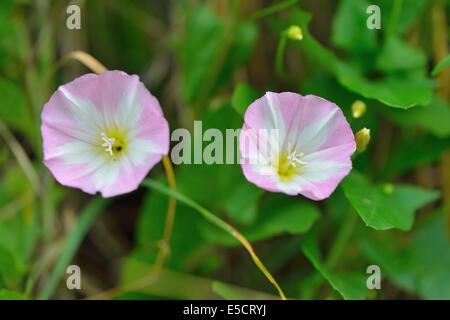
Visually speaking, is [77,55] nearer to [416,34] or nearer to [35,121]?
[35,121]

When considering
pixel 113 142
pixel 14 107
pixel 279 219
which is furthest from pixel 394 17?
pixel 14 107

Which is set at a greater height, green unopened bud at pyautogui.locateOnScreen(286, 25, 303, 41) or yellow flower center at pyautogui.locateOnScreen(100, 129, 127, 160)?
green unopened bud at pyautogui.locateOnScreen(286, 25, 303, 41)

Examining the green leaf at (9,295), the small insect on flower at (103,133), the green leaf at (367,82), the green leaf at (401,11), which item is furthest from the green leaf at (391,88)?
the green leaf at (9,295)

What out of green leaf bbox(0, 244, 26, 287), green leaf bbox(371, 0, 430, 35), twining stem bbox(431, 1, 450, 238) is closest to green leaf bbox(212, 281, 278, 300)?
green leaf bbox(0, 244, 26, 287)

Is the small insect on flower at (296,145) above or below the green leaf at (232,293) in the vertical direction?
above

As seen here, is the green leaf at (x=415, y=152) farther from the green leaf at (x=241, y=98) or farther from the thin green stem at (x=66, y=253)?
the thin green stem at (x=66, y=253)

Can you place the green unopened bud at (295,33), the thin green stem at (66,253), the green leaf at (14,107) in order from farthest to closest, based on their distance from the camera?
the green leaf at (14,107) < the thin green stem at (66,253) < the green unopened bud at (295,33)

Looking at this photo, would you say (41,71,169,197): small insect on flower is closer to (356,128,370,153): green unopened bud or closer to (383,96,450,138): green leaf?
(356,128,370,153): green unopened bud

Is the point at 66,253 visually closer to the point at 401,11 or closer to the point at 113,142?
the point at 113,142
